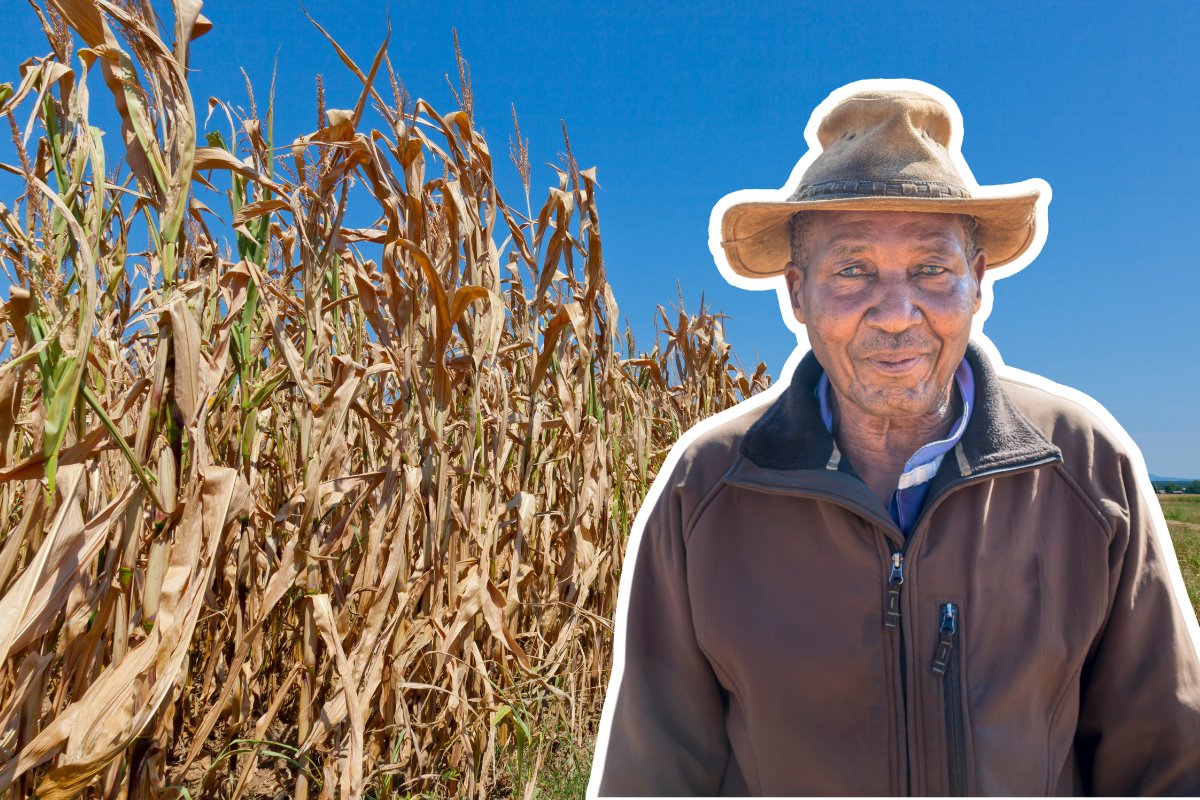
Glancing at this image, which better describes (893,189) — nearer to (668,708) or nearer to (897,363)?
(897,363)

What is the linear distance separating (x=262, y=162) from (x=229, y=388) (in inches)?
29.6

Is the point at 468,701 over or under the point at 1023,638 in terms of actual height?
under

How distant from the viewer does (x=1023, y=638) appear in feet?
4.43

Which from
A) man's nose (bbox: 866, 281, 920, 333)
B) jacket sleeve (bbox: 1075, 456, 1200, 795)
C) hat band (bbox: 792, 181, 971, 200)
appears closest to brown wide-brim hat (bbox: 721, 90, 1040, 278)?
hat band (bbox: 792, 181, 971, 200)

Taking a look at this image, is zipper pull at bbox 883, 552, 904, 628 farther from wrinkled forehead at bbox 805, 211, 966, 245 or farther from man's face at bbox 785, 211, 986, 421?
wrinkled forehead at bbox 805, 211, 966, 245

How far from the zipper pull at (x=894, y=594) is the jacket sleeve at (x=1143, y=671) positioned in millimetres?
354

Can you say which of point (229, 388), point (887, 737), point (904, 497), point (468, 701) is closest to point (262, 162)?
point (229, 388)

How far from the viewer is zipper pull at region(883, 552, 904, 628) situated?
4.47 feet

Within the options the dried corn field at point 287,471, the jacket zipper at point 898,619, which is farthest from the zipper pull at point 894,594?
the dried corn field at point 287,471

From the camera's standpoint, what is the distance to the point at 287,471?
2945 mm

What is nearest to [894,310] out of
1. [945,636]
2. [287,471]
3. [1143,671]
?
[945,636]

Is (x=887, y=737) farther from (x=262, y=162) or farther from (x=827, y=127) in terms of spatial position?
(x=262, y=162)

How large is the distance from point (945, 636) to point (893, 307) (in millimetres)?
496

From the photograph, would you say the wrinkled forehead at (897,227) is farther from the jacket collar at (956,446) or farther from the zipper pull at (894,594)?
the zipper pull at (894,594)
